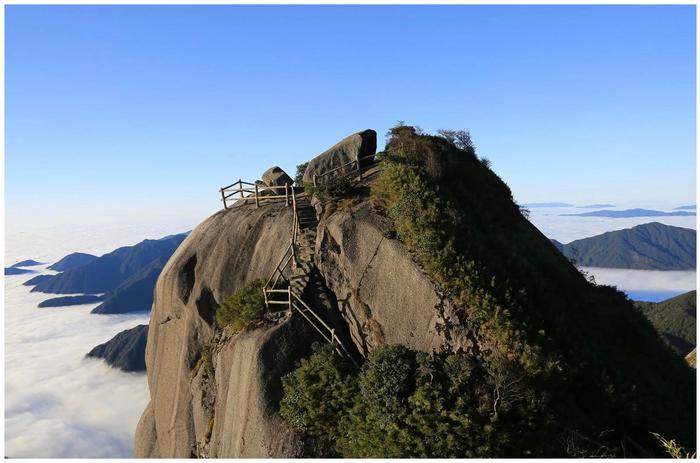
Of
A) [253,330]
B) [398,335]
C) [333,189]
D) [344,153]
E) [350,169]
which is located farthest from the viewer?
[344,153]

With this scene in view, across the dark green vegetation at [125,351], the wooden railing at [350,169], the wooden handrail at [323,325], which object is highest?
the wooden railing at [350,169]

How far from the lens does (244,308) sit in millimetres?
22656

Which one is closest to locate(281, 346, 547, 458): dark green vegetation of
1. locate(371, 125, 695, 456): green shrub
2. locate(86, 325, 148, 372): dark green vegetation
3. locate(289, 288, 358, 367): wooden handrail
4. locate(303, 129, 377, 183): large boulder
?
locate(371, 125, 695, 456): green shrub

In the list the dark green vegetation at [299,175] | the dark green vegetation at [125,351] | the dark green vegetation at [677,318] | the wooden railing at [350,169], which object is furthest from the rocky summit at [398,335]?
the dark green vegetation at [125,351]

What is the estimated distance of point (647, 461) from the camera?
14.2m

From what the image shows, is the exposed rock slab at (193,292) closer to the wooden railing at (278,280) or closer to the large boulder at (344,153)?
the wooden railing at (278,280)

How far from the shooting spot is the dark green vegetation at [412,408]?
15500mm

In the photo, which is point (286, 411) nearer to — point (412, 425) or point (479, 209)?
point (412, 425)

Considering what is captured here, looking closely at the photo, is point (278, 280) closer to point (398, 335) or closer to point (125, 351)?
point (398, 335)

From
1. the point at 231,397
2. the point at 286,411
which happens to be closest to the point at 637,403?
the point at 286,411

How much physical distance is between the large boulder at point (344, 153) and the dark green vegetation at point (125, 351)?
156 meters

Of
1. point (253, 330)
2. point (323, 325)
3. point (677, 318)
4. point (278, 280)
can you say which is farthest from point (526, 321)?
point (677, 318)

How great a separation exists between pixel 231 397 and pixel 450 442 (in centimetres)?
1044

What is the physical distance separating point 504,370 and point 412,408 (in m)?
3.47
